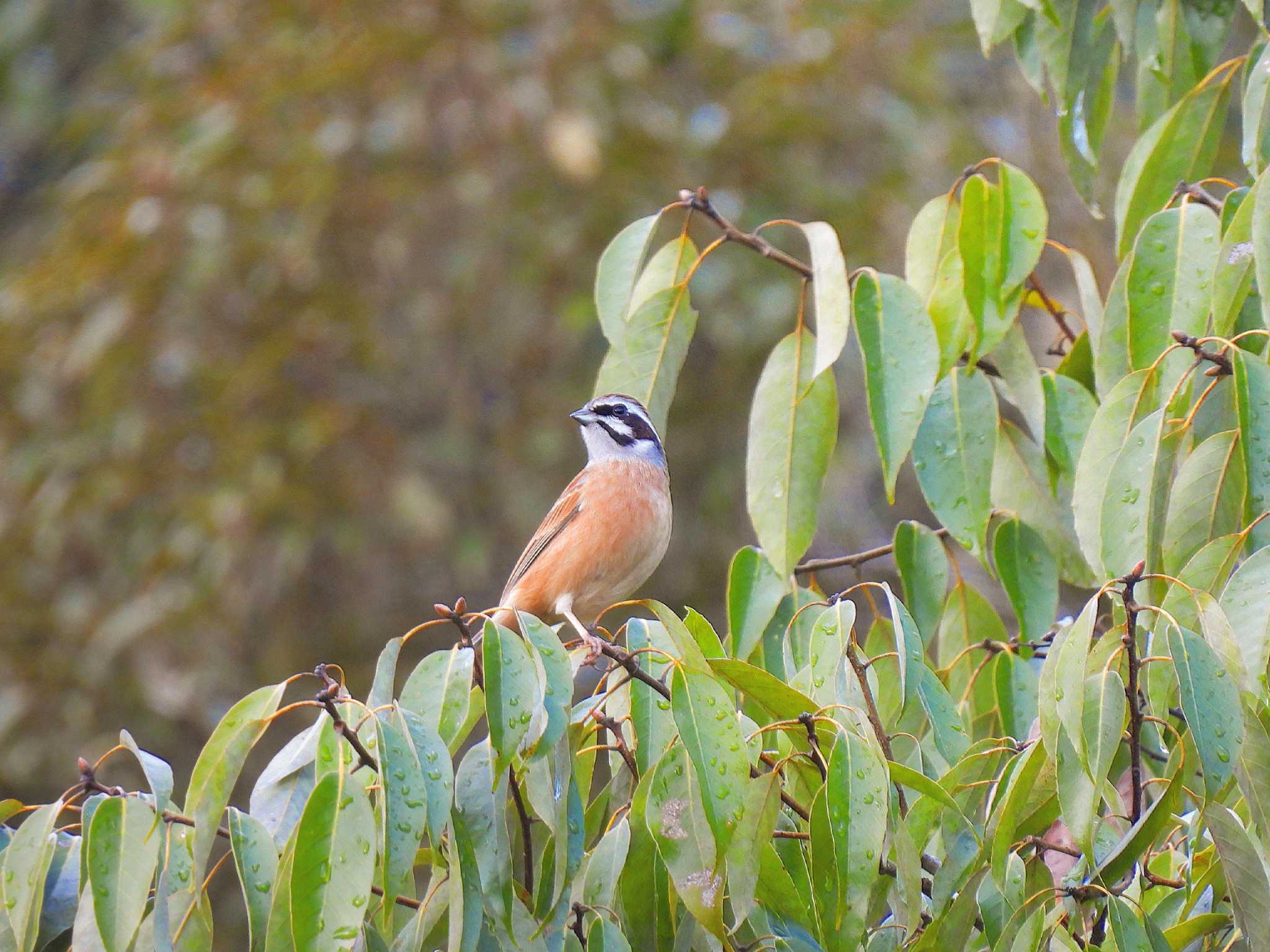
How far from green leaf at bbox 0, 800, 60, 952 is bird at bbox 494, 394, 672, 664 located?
6.39 ft

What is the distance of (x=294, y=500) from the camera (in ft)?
25.1

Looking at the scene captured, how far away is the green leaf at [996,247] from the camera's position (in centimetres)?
304

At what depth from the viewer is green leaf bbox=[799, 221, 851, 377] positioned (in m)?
2.83

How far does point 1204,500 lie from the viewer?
2.67m

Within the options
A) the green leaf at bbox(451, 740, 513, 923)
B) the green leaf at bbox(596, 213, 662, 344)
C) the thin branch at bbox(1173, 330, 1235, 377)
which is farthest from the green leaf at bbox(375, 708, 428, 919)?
the thin branch at bbox(1173, 330, 1235, 377)

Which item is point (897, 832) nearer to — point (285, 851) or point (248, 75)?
point (285, 851)

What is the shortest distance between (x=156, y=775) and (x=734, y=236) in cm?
162

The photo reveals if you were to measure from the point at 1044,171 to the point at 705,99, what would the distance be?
211cm

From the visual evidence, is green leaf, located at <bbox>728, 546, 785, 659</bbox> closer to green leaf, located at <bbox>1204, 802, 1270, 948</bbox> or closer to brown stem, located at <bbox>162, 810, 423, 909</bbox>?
brown stem, located at <bbox>162, 810, 423, 909</bbox>

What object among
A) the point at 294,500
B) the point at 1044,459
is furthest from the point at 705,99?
the point at 1044,459

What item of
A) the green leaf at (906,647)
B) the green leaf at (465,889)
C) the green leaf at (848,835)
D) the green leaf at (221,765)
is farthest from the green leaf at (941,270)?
the green leaf at (221,765)

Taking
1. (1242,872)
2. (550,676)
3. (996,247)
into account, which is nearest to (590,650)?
(550,676)

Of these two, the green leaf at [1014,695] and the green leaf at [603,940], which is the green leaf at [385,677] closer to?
the green leaf at [603,940]

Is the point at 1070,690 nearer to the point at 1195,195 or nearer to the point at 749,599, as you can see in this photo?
the point at 749,599
